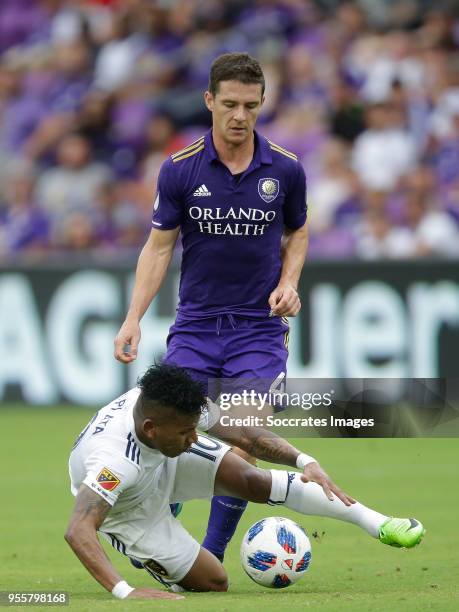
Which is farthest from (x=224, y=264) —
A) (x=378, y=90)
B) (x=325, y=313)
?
(x=378, y=90)

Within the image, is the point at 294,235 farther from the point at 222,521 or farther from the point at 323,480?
the point at 323,480

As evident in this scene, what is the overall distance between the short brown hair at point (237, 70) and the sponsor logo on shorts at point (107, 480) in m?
1.95

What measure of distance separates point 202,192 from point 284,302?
708 mm

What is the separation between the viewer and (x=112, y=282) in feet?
45.4

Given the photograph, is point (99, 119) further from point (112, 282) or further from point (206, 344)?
point (206, 344)

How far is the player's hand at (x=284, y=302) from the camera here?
6613 millimetres

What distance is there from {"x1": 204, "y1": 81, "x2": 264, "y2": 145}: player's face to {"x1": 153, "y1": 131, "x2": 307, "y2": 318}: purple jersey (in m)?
0.18

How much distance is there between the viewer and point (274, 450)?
624 cm

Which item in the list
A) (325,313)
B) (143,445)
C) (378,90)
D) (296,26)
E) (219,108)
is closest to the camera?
(143,445)

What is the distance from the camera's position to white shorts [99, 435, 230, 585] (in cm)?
639

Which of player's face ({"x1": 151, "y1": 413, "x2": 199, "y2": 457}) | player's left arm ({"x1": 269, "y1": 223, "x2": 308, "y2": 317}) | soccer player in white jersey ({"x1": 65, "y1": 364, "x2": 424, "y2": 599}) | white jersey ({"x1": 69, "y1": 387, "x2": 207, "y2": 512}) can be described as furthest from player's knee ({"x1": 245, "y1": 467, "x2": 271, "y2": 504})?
player's left arm ({"x1": 269, "y1": 223, "x2": 308, "y2": 317})

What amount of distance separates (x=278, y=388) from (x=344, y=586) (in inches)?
41.3

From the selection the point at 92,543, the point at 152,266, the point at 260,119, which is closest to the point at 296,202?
the point at 152,266

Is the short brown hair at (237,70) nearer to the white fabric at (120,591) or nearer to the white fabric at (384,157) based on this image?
the white fabric at (120,591)
